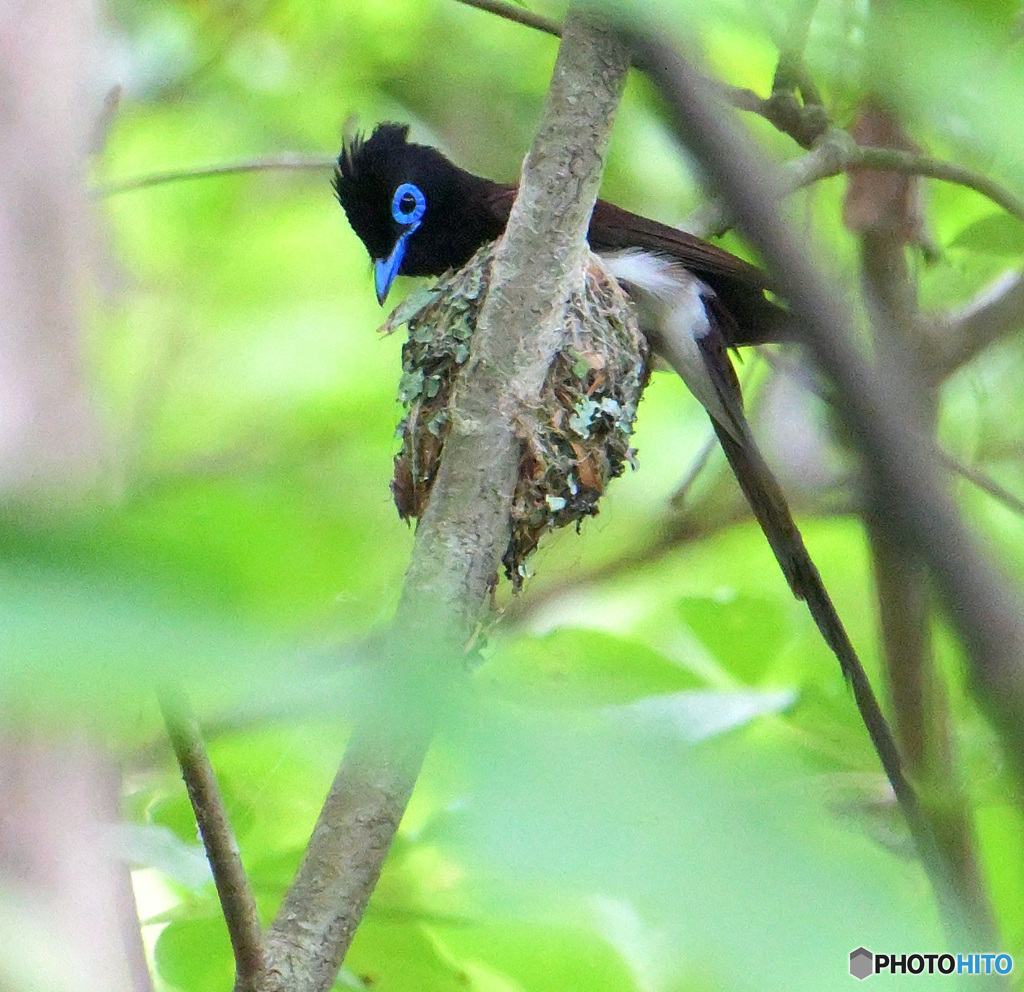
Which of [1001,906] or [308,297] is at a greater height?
[308,297]

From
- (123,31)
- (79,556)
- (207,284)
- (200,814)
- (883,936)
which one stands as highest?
(123,31)

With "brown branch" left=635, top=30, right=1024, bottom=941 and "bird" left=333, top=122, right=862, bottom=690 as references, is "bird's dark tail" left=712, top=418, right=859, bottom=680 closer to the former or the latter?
"bird" left=333, top=122, right=862, bottom=690

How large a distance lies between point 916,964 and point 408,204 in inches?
115

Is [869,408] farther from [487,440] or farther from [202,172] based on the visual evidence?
[202,172]

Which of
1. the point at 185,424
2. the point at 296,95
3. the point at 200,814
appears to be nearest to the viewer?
the point at 200,814

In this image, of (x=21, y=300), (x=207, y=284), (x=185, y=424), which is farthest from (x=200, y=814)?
(x=207, y=284)

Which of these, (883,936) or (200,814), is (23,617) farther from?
(200,814)

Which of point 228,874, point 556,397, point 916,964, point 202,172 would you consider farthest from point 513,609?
point 916,964

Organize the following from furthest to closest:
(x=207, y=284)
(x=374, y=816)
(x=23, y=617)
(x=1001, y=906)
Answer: (x=207, y=284), (x=1001, y=906), (x=374, y=816), (x=23, y=617)

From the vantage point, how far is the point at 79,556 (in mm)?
310

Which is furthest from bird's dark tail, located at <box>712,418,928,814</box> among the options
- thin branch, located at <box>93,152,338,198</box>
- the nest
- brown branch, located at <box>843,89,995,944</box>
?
thin branch, located at <box>93,152,338,198</box>

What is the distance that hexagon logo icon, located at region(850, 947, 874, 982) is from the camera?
1.03 feet

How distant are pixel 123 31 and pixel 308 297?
978 millimetres

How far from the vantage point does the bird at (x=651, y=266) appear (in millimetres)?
2807
